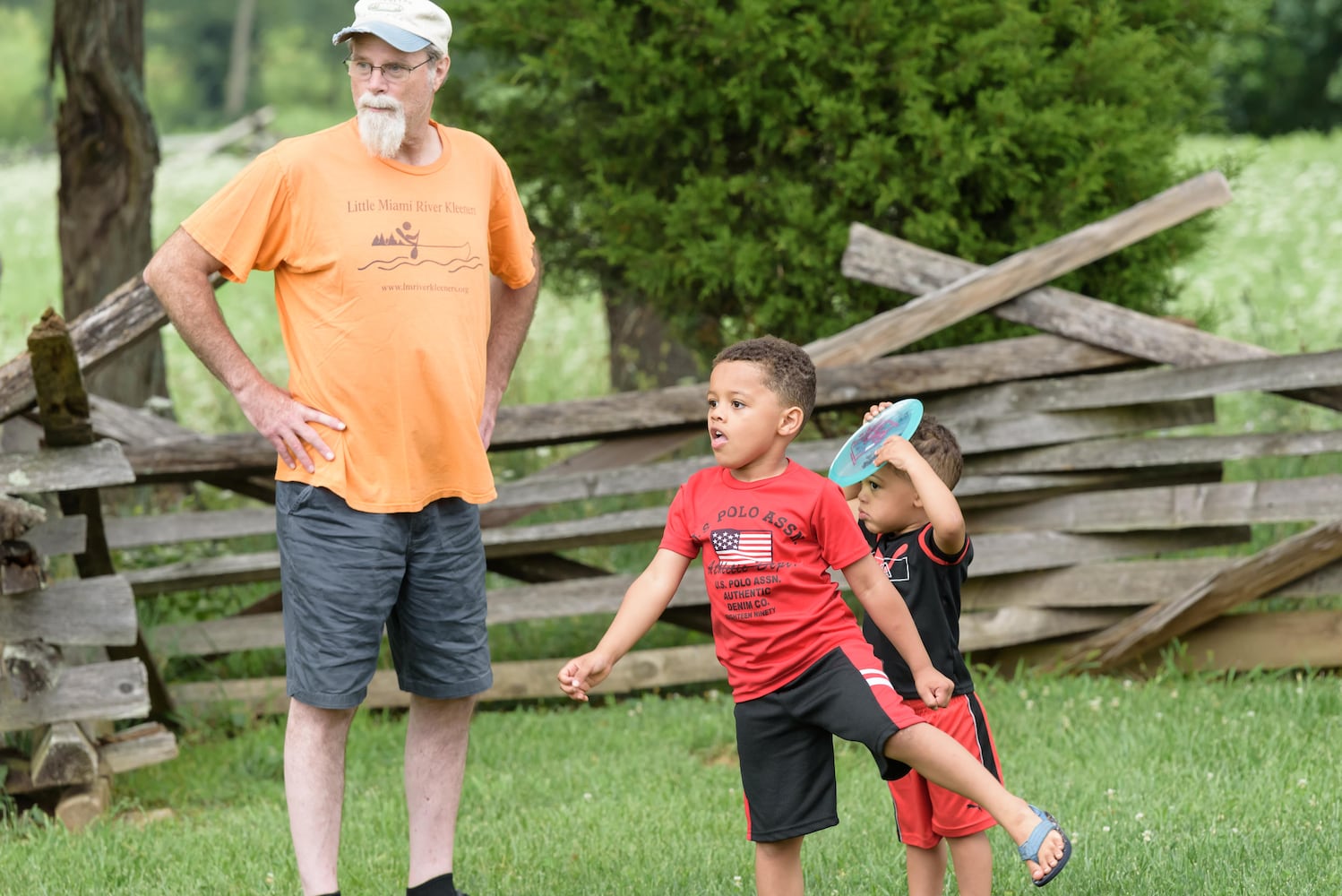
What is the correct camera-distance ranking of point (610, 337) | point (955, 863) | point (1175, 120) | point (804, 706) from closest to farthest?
point (804, 706) → point (955, 863) → point (1175, 120) → point (610, 337)

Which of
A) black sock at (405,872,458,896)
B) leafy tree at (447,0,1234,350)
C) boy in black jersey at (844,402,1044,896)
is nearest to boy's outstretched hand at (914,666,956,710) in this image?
boy in black jersey at (844,402,1044,896)

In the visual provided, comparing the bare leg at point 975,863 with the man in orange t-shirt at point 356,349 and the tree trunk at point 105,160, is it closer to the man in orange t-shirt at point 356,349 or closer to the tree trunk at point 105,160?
the man in orange t-shirt at point 356,349

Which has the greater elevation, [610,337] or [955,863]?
[955,863]

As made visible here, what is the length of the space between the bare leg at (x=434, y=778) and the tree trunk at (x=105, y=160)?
468cm

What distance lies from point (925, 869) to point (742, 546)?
941 millimetres

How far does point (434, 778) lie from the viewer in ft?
12.1

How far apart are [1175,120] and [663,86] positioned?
288 cm

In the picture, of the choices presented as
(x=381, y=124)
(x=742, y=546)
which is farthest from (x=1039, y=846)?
(x=381, y=124)

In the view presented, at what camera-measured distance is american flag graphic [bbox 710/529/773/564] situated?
297 centimetres

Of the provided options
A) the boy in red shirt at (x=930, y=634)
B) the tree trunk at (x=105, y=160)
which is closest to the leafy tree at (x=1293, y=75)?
the tree trunk at (x=105, y=160)

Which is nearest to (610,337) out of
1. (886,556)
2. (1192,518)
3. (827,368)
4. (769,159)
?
(769,159)

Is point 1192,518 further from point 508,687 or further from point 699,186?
point 508,687

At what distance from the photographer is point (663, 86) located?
20.7 feet

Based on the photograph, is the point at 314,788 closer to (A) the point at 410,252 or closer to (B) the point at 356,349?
(B) the point at 356,349
